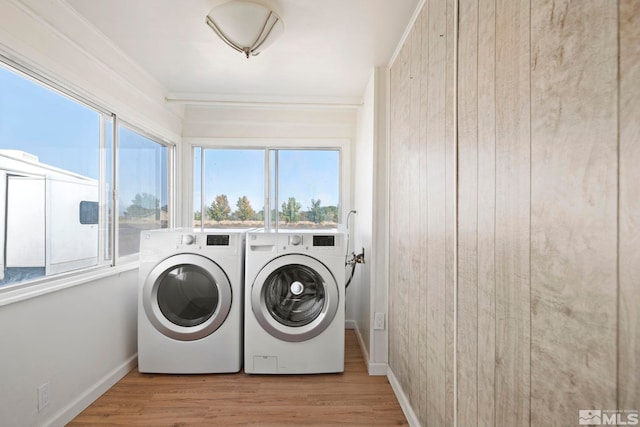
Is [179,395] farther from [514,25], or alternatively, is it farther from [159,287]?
[514,25]

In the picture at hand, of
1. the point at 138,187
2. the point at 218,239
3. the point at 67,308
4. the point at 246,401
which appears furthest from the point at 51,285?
the point at 246,401

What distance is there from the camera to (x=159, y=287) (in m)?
2.38

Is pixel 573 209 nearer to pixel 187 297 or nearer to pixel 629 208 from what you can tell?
pixel 629 208

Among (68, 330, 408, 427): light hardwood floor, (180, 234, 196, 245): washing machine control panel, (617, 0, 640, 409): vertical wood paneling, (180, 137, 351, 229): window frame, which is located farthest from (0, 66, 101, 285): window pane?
(617, 0, 640, 409): vertical wood paneling

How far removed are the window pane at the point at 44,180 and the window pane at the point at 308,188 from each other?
1680mm

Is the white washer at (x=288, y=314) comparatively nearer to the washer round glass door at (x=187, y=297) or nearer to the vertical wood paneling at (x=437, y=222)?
the washer round glass door at (x=187, y=297)

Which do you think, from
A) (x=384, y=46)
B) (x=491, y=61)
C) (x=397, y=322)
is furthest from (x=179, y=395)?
(x=384, y=46)

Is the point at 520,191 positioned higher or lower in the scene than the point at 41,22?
lower

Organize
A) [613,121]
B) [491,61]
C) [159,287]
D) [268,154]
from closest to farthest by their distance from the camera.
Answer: [613,121] < [491,61] < [159,287] < [268,154]

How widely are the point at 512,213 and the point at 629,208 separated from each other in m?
0.33

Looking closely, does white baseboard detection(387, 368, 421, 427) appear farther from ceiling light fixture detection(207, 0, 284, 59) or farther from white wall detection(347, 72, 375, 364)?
ceiling light fixture detection(207, 0, 284, 59)

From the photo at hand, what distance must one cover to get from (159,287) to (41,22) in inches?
64.6

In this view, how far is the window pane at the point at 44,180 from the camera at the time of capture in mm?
1552

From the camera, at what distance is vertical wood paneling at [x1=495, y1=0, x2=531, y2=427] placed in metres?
0.87
